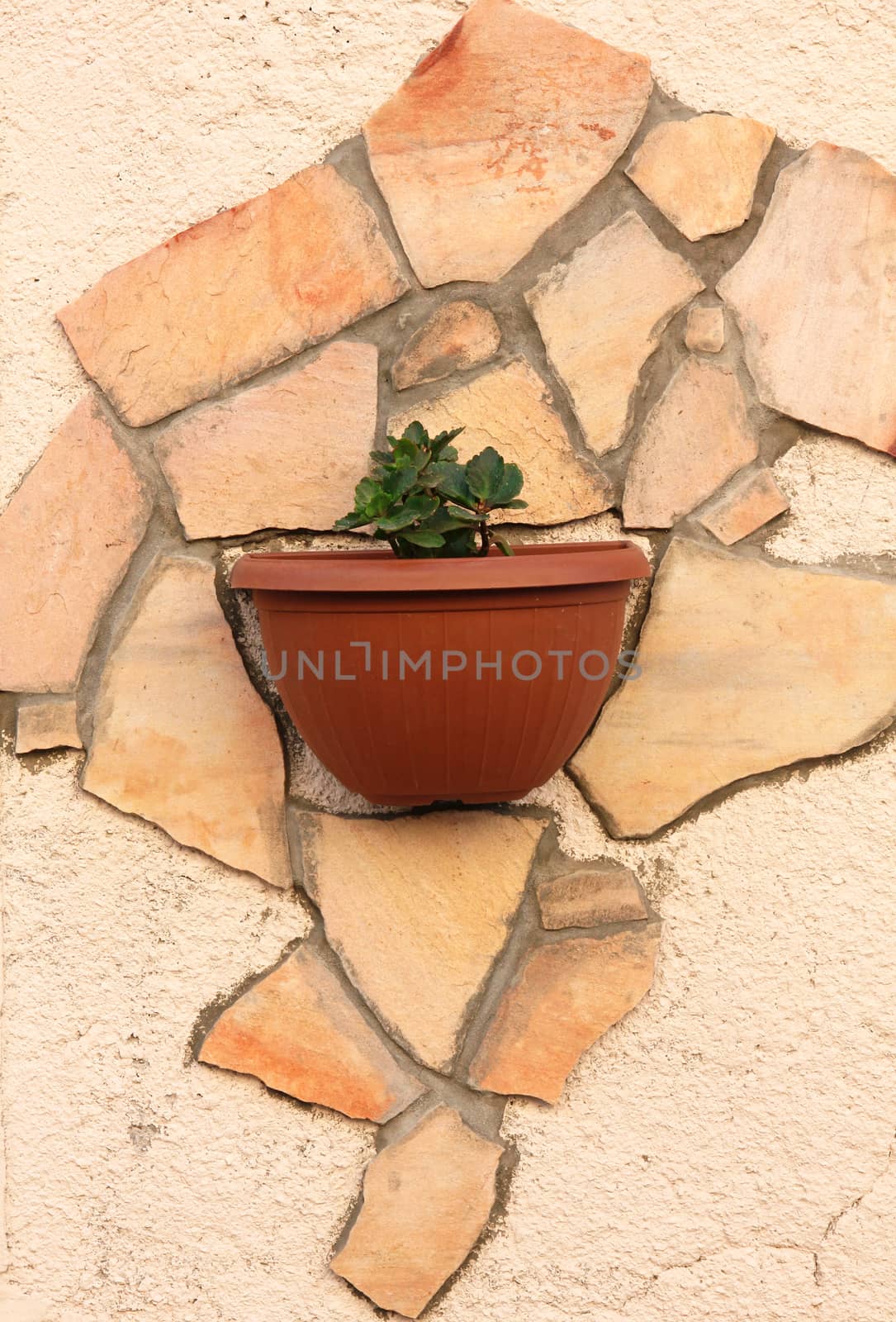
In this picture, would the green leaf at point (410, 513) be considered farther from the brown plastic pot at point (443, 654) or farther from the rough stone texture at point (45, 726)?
the rough stone texture at point (45, 726)

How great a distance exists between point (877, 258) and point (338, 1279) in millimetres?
1354

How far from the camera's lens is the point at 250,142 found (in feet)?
4.29

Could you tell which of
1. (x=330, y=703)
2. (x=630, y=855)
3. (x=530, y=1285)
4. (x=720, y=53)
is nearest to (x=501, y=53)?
(x=720, y=53)

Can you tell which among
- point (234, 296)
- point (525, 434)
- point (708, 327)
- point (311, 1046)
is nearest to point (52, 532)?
point (234, 296)

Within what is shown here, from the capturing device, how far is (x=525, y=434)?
4.36ft

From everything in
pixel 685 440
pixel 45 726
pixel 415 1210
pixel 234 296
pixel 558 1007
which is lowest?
pixel 415 1210

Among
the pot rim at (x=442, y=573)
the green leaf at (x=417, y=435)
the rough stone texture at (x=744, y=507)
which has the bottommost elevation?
the rough stone texture at (x=744, y=507)

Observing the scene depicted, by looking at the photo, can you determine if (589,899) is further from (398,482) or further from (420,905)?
(398,482)

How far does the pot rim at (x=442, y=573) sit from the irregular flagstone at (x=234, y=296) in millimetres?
308

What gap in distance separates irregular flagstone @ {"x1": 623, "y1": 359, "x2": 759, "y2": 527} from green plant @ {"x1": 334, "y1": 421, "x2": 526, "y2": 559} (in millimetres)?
248

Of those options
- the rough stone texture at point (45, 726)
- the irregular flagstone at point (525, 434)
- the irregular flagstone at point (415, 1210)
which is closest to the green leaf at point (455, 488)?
the irregular flagstone at point (525, 434)

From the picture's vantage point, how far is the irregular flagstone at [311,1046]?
133cm

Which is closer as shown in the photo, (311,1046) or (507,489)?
(507,489)

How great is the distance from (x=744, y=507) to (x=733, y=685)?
21 centimetres
